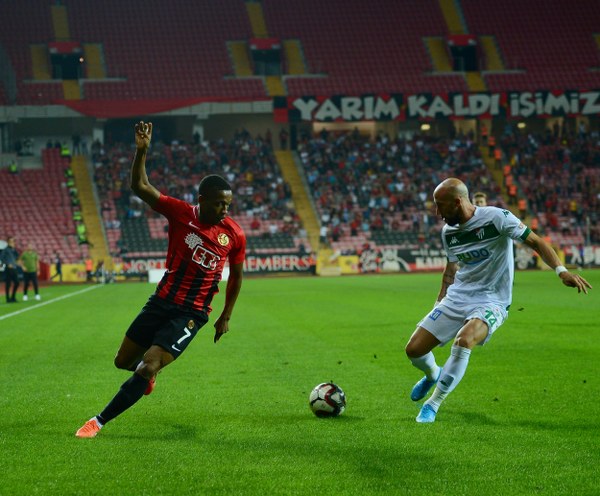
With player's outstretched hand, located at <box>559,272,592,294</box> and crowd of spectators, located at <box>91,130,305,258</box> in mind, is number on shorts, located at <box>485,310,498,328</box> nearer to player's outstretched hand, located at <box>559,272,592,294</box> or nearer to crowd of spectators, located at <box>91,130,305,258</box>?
player's outstretched hand, located at <box>559,272,592,294</box>

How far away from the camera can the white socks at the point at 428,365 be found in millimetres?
8797

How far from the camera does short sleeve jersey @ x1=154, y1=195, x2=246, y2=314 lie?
8070 mm

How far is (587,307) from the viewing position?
2211cm

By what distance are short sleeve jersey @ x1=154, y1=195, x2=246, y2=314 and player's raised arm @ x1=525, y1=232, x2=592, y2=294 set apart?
2.54m

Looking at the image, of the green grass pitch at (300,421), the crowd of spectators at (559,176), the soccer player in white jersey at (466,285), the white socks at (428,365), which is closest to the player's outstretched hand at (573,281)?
the soccer player in white jersey at (466,285)

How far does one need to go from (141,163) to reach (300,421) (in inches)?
106

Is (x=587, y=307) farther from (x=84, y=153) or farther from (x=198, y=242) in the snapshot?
(x=84, y=153)

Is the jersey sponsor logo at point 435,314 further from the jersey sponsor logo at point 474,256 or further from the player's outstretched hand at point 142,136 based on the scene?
the player's outstretched hand at point 142,136

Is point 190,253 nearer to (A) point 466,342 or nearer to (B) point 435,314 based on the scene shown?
(B) point 435,314

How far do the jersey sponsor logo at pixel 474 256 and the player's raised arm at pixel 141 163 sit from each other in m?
2.84

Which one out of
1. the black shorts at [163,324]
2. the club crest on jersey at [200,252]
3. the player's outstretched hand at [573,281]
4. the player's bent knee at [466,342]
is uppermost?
the club crest on jersey at [200,252]

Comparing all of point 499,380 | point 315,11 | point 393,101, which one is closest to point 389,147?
point 393,101

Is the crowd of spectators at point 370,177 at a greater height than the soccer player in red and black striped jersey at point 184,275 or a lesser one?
lesser

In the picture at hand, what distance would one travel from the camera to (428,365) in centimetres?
884
